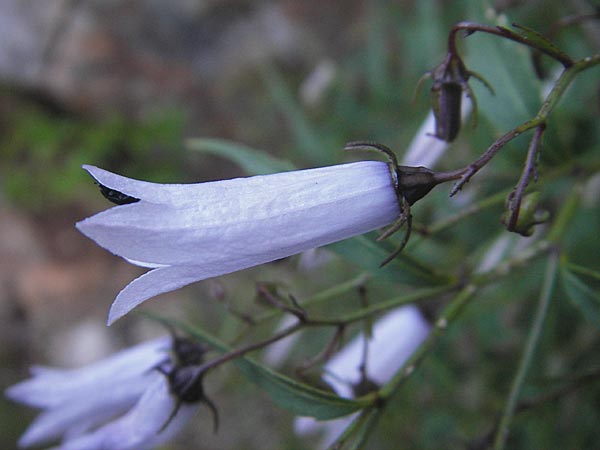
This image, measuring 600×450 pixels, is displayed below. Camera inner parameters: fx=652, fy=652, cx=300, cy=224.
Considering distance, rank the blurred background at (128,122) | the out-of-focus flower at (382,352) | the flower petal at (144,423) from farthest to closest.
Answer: the blurred background at (128,122) → the out-of-focus flower at (382,352) → the flower petal at (144,423)

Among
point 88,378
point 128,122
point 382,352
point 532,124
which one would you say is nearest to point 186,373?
point 88,378

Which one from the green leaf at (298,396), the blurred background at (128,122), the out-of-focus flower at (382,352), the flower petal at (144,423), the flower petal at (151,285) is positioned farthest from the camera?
the blurred background at (128,122)

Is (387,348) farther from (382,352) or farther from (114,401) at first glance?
(114,401)

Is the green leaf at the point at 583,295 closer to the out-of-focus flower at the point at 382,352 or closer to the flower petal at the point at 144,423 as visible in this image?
the out-of-focus flower at the point at 382,352

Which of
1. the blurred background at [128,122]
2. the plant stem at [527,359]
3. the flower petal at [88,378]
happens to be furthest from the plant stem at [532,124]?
the blurred background at [128,122]

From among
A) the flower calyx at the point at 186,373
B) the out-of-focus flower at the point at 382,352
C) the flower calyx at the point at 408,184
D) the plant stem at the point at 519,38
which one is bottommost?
the out-of-focus flower at the point at 382,352

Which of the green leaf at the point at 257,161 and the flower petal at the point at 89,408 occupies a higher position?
the green leaf at the point at 257,161
